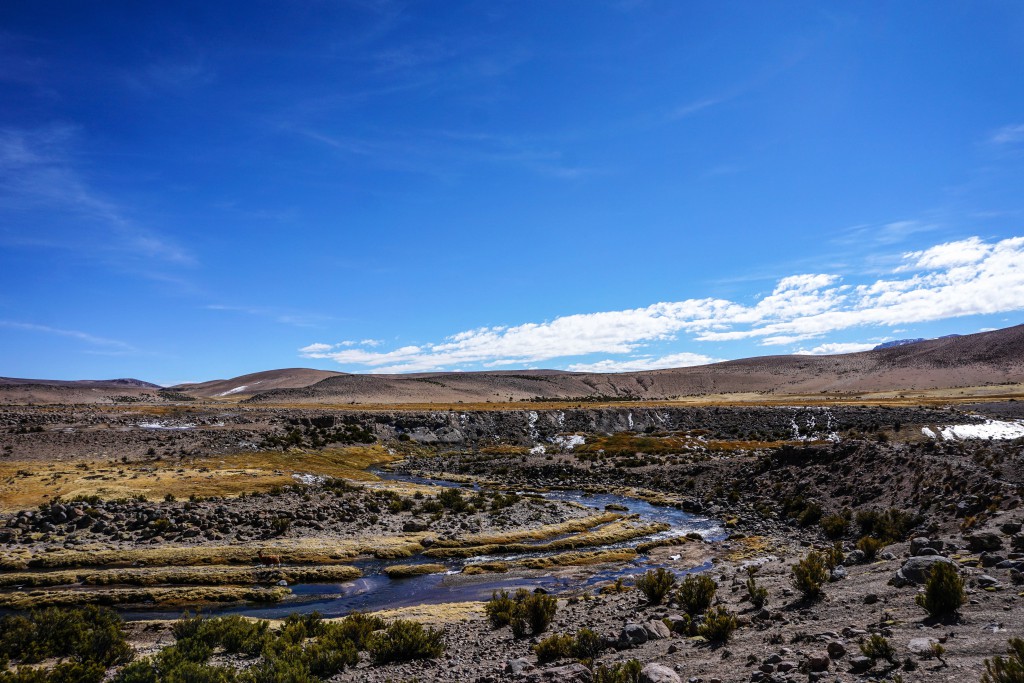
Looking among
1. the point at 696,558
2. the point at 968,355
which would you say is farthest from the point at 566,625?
the point at 968,355

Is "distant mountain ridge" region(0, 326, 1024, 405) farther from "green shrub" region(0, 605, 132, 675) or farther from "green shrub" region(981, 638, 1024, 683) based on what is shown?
"green shrub" region(981, 638, 1024, 683)

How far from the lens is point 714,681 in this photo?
9.23m

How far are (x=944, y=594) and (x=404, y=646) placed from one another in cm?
1096

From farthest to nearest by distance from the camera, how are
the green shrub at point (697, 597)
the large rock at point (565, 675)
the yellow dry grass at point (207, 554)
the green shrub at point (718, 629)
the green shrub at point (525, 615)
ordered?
the yellow dry grass at point (207, 554), the green shrub at point (697, 597), the green shrub at point (525, 615), the green shrub at point (718, 629), the large rock at point (565, 675)

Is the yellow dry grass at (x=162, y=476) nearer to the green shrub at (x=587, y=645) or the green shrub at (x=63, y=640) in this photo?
the green shrub at (x=63, y=640)

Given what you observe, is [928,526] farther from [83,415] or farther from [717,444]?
[83,415]

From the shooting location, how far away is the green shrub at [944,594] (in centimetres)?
1021

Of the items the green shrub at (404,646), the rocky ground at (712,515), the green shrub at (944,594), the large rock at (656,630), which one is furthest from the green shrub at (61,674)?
the green shrub at (944,594)

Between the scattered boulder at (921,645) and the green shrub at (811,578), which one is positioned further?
the green shrub at (811,578)

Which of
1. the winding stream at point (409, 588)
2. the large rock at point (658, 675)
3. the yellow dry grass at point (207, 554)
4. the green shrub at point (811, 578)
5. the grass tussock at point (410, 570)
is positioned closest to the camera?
the large rock at point (658, 675)

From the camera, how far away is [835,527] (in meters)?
25.2

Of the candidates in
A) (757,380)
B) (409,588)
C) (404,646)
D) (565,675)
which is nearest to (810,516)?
(409,588)

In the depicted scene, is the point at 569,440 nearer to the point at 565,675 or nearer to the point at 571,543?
the point at 571,543

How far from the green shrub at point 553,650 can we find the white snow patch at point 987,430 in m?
45.9
